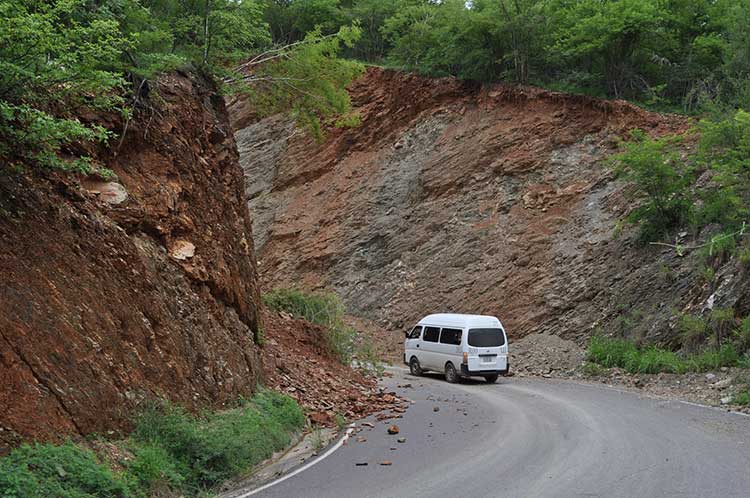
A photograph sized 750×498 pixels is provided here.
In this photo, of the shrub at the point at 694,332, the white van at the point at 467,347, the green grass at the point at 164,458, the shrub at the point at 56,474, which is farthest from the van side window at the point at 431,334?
the shrub at the point at 56,474

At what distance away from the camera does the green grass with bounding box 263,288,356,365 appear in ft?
58.9

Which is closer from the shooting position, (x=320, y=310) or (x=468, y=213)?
(x=320, y=310)

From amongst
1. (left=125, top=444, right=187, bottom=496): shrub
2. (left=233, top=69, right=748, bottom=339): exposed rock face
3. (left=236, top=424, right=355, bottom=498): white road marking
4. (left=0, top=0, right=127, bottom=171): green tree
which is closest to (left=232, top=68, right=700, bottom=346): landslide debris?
(left=233, top=69, right=748, bottom=339): exposed rock face

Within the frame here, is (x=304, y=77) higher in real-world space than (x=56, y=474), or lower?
higher

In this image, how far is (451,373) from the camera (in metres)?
19.8

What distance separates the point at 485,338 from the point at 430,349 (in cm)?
225

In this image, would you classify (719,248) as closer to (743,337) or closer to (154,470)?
(743,337)

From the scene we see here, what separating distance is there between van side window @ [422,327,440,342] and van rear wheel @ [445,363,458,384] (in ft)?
3.33

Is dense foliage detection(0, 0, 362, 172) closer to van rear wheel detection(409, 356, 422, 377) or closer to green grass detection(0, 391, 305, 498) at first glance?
green grass detection(0, 391, 305, 498)

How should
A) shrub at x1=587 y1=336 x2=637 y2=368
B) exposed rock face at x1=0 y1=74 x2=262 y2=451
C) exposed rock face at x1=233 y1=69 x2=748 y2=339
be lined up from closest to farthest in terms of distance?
exposed rock face at x1=0 y1=74 x2=262 y2=451, shrub at x1=587 y1=336 x2=637 y2=368, exposed rock face at x1=233 y1=69 x2=748 y2=339

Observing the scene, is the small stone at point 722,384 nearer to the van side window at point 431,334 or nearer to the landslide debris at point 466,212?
the landslide debris at point 466,212

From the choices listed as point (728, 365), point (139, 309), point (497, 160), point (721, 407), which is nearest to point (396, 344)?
point (497, 160)

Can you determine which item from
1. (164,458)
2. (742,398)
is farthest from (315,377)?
(742,398)

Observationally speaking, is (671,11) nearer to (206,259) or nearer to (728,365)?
(728,365)
